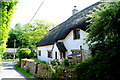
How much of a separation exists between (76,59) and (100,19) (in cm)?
458

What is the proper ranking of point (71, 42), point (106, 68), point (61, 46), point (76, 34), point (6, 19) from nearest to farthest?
point (106, 68), point (6, 19), point (76, 34), point (71, 42), point (61, 46)

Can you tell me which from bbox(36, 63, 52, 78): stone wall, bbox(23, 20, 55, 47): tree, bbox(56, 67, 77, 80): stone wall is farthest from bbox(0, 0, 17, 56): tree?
bbox(23, 20, 55, 47): tree

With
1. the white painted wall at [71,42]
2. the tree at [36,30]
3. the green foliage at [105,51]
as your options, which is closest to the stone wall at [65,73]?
the green foliage at [105,51]

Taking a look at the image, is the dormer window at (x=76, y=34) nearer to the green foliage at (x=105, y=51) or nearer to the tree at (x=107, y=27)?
the green foliage at (x=105, y=51)

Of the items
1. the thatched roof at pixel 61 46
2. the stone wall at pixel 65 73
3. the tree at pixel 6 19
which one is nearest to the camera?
the tree at pixel 6 19

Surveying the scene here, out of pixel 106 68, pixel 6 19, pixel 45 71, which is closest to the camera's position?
pixel 106 68

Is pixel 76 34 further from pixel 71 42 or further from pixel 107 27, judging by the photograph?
pixel 107 27

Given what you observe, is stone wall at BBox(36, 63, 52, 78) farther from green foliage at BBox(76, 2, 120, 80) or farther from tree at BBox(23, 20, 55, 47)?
tree at BBox(23, 20, 55, 47)

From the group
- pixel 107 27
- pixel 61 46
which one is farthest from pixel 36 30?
pixel 107 27

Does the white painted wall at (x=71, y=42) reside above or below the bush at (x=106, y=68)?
above

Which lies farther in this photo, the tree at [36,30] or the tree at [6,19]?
the tree at [36,30]

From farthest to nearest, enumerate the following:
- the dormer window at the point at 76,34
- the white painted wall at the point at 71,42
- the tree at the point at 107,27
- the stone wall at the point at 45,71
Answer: the dormer window at the point at 76,34 < the white painted wall at the point at 71,42 < the stone wall at the point at 45,71 < the tree at the point at 107,27

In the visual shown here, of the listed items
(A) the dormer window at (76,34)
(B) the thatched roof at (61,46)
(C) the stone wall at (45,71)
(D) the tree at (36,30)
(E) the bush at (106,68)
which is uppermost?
(D) the tree at (36,30)

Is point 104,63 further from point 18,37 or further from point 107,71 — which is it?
point 18,37
